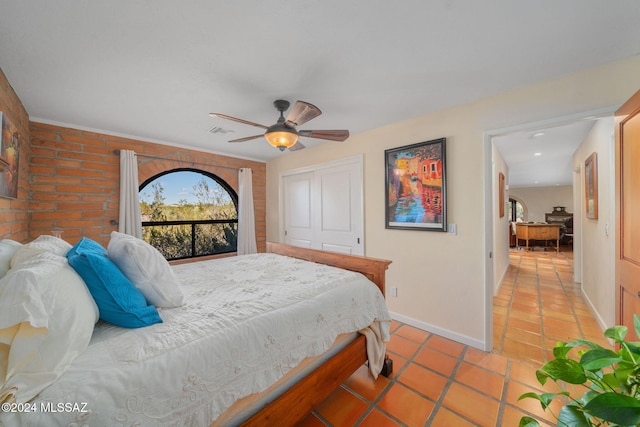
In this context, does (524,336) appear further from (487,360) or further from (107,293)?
(107,293)

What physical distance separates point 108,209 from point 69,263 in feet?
7.89

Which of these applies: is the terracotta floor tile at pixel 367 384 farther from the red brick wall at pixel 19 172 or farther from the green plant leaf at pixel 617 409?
the red brick wall at pixel 19 172

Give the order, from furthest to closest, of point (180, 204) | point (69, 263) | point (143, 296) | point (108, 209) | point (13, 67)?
point (180, 204), point (108, 209), point (13, 67), point (143, 296), point (69, 263)

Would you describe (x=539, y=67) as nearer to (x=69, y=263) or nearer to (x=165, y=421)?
(x=165, y=421)

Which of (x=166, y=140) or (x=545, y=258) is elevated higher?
(x=166, y=140)

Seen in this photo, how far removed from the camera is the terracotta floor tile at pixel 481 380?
1.71m

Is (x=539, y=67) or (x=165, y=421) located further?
(x=539, y=67)

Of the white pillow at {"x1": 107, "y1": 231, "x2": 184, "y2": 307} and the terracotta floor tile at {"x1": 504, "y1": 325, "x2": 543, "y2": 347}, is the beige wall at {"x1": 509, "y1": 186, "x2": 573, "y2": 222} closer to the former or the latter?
the terracotta floor tile at {"x1": 504, "y1": 325, "x2": 543, "y2": 347}

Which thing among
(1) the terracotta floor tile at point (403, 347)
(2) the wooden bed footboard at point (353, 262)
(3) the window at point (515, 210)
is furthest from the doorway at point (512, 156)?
(3) the window at point (515, 210)

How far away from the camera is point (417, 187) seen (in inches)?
104

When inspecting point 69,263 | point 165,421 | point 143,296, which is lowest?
point 165,421

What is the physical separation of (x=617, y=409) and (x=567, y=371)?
0.14m

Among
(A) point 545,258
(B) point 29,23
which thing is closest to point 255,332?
(B) point 29,23

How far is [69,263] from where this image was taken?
3.58 feet
